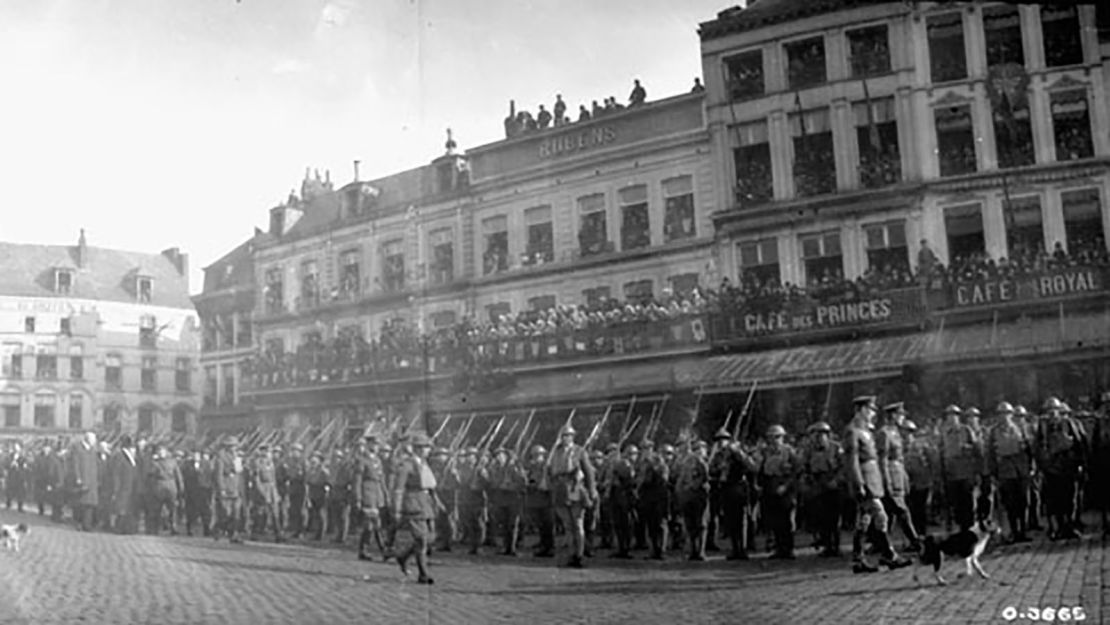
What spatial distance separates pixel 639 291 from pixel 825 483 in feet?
8.66

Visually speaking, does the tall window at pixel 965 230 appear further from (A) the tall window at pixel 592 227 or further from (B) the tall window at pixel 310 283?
(B) the tall window at pixel 310 283

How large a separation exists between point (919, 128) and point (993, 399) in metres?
2.66

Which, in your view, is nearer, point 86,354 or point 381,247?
point 86,354

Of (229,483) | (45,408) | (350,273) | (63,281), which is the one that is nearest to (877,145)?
(350,273)

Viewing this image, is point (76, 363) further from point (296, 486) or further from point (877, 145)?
point (877, 145)

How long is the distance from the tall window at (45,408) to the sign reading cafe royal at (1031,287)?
8.02 meters

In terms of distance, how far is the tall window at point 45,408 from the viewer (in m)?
8.30

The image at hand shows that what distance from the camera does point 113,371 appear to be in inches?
358

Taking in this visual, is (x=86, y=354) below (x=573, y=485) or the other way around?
the other way around

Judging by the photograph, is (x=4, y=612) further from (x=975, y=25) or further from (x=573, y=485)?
(x=975, y=25)

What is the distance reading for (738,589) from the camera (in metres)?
7.39

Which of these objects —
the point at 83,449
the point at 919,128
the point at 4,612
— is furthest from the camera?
the point at 83,449

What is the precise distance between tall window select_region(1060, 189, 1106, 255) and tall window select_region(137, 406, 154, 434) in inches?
355

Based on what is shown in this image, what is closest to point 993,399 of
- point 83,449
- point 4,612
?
point 4,612
